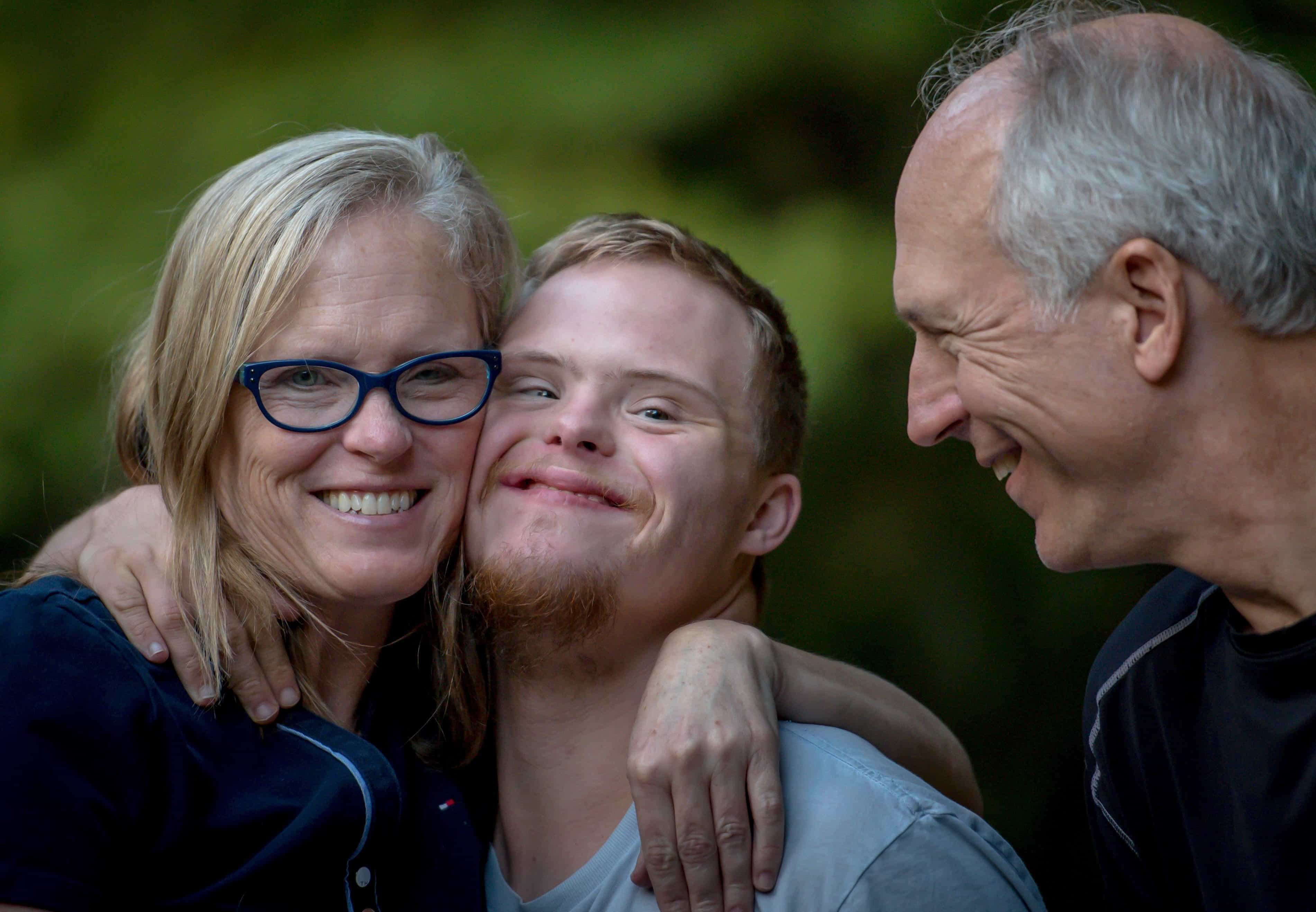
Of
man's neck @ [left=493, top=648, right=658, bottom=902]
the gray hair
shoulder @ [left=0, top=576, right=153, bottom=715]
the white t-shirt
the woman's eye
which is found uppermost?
the gray hair

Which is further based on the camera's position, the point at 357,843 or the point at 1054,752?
the point at 1054,752

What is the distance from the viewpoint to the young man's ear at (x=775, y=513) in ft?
6.71

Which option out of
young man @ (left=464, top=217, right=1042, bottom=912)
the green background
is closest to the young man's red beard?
young man @ (left=464, top=217, right=1042, bottom=912)

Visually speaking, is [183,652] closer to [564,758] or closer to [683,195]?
[564,758]

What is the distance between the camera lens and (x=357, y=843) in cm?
162

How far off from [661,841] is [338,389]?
782 mm

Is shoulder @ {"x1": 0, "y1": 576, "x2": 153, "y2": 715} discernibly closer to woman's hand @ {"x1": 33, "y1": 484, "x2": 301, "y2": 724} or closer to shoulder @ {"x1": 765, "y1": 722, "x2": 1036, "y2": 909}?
woman's hand @ {"x1": 33, "y1": 484, "x2": 301, "y2": 724}

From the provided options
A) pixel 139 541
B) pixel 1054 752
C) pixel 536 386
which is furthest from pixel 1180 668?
pixel 1054 752

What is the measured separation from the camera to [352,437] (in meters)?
1.68

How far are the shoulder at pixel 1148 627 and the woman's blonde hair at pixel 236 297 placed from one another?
3.66ft

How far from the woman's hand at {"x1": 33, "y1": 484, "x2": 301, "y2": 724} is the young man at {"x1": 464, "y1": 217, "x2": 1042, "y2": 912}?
13.6 inches

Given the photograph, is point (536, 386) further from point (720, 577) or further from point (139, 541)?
point (139, 541)

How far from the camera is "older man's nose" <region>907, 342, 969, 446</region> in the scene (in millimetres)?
1580

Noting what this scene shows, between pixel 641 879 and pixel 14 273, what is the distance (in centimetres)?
256
